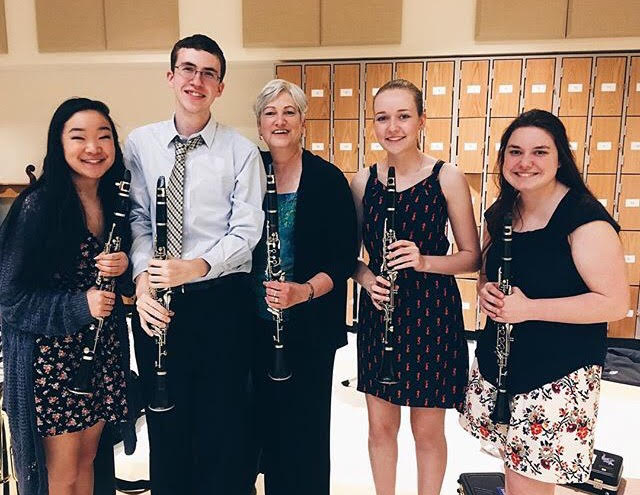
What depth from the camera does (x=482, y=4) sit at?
407cm

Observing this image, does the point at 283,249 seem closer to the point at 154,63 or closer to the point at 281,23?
the point at 281,23

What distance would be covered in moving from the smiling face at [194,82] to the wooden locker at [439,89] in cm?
295

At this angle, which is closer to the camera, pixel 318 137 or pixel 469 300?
pixel 469 300

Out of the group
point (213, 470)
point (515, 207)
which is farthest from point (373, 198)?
point (213, 470)

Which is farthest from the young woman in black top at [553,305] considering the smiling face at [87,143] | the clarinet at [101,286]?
the smiling face at [87,143]

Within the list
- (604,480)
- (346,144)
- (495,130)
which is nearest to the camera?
(604,480)

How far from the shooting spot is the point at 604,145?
13.5 feet

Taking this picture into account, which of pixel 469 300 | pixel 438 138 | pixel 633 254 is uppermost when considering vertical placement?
pixel 438 138

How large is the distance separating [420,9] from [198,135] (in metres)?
3.20

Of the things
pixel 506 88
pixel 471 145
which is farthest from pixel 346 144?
pixel 506 88

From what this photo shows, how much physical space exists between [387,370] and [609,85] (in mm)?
3426

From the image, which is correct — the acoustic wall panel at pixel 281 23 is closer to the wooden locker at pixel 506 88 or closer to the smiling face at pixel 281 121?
the wooden locker at pixel 506 88

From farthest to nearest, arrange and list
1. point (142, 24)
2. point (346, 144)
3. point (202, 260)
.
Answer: point (142, 24) < point (346, 144) < point (202, 260)

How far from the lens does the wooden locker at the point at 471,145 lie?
424 centimetres
